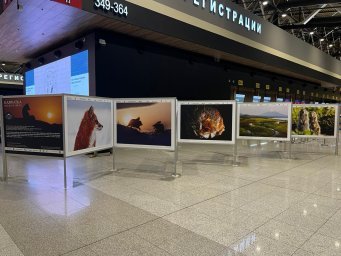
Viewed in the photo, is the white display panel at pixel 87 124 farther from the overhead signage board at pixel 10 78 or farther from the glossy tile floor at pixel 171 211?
the overhead signage board at pixel 10 78

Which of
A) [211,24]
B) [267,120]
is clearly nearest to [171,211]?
[267,120]

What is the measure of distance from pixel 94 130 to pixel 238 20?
7392 millimetres

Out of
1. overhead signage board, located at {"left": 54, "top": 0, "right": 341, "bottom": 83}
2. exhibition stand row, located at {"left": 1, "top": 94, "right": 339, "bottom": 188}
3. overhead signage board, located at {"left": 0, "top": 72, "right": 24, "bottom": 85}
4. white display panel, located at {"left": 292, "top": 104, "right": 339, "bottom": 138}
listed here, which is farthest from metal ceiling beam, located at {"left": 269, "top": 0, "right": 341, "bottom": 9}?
overhead signage board, located at {"left": 0, "top": 72, "right": 24, "bottom": 85}

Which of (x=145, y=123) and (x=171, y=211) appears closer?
(x=171, y=211)

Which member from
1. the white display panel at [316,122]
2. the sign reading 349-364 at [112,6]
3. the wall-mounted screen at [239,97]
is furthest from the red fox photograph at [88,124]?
the wall-mounted screen at [239,97]

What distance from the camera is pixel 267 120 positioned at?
6.43 meters

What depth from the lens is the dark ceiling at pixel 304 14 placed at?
41.0 ft

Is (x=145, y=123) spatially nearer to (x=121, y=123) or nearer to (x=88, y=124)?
(x=121, y=123)

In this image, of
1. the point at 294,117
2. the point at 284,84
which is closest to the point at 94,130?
the point at 294,117

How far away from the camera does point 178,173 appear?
494 centimetres

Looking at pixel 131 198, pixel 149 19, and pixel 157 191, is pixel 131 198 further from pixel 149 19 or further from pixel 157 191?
pixel 149 19

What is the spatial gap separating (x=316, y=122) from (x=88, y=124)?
20.9ft

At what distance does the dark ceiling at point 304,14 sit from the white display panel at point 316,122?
20.8 ft

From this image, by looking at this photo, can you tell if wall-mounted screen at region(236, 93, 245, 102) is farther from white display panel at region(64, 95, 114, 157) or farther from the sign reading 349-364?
white display panel at region(64, 95, 114, 157)
